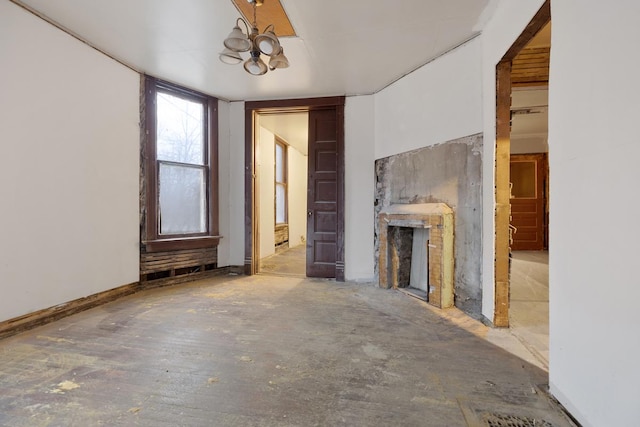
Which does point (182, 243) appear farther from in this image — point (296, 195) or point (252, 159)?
point (296, 195)

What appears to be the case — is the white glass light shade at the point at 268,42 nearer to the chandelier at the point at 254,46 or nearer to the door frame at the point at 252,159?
the chandelier at the point at 254,46

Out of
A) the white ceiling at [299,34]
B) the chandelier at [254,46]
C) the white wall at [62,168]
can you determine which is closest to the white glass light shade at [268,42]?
the chandelier at [254,46]

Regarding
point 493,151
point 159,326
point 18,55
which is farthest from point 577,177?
point 18,55

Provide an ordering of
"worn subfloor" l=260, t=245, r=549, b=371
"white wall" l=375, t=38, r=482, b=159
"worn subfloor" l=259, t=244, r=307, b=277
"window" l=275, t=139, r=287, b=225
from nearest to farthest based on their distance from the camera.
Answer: "worn subfloor" l=260, t=245, r=549, b=371 → "white wall" l=375, t=38, r=482, b=159 → "worn subfloor" l=259, t=244, r=307, b=277 → "window" l=275, t=139, r=287, b=225

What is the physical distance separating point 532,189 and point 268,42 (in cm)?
724

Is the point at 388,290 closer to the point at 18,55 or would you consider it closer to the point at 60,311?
the point at 60,311

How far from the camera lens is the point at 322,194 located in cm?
441

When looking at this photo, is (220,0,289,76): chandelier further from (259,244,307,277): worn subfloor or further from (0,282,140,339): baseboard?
(259,244,307,277): worn subfloor

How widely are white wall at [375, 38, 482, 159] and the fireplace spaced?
782 millimetres

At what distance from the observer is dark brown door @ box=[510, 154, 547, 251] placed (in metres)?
6.90

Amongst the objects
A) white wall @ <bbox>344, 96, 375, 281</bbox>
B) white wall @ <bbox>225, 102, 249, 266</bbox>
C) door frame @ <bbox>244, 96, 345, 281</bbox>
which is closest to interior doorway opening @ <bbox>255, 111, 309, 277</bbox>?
door frame @ <bbox>244, 96, 345, 281</bbox>

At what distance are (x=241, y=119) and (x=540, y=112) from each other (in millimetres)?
5092

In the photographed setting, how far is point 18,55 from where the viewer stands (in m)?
2.33

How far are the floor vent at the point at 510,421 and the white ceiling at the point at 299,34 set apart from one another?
2762 mm
